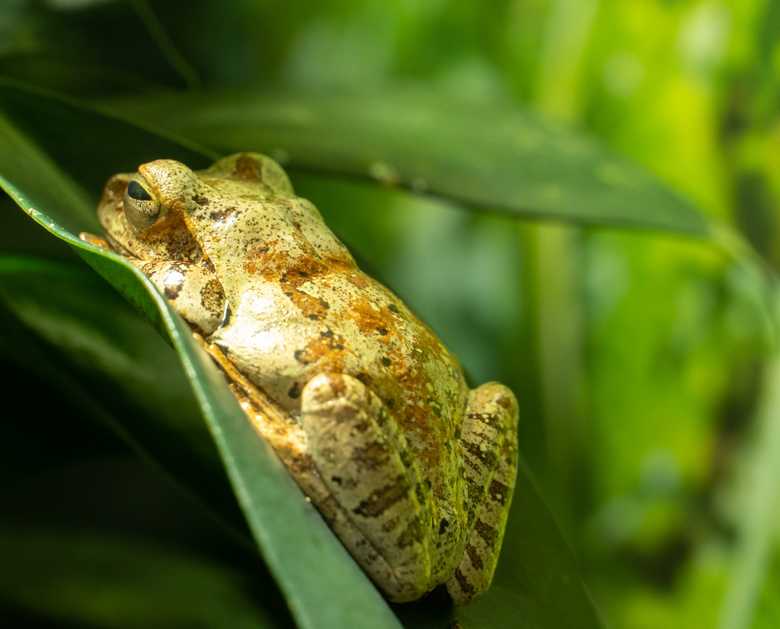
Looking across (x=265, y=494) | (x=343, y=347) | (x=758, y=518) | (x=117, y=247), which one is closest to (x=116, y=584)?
(x=117, y=247)

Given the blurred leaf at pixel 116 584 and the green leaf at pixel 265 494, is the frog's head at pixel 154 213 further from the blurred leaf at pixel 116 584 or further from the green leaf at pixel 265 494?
the blurred leaf at pixel 116 584

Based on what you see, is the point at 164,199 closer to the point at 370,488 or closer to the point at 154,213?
the point at 154,213

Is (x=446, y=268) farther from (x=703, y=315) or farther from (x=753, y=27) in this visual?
(x=753, y=27)

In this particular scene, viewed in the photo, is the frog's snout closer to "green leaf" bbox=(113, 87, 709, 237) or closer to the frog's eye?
the frog's eye

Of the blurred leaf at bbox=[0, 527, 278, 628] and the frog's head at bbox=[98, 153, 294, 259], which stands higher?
the frog's head at bbox=[98, 153, 294, 259]

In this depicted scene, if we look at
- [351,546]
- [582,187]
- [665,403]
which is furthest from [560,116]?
[351,546]

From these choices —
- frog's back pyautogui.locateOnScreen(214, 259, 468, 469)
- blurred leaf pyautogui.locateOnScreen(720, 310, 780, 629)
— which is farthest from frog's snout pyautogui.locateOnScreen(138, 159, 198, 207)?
blurred leaf pyautogui.locateOnScreen(720, 310, 780, 629)
